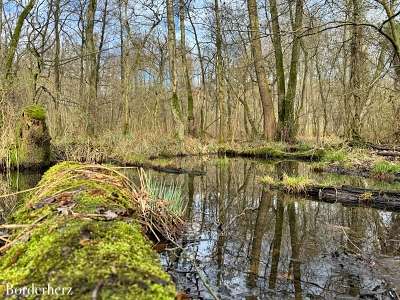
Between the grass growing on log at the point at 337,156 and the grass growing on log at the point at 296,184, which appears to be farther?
the grass growing on log at the point at 337,156

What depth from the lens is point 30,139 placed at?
987cm

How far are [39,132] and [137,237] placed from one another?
880 centimetres

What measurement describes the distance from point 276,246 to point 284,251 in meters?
0.17

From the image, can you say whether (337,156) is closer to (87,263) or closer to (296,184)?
(296,184)

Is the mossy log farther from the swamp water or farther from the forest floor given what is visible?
the forest floor

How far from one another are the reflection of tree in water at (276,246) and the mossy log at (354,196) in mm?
419

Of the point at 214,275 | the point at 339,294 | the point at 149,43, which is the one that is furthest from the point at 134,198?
the point at 149,43

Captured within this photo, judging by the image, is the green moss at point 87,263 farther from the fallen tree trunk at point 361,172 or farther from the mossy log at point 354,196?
the fallen tree trunk at point 361,172

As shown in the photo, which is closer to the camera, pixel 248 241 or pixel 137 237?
pixel 137 237

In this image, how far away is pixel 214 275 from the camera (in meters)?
3.03

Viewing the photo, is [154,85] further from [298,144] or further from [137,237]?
[137,237]

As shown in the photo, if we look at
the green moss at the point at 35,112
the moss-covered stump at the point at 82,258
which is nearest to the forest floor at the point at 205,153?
the green moss at the point at 35,112

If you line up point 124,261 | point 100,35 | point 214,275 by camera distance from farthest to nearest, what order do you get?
1. point 100,35
2. point 214,275
3. point 124,261

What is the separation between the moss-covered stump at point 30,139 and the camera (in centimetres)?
985
